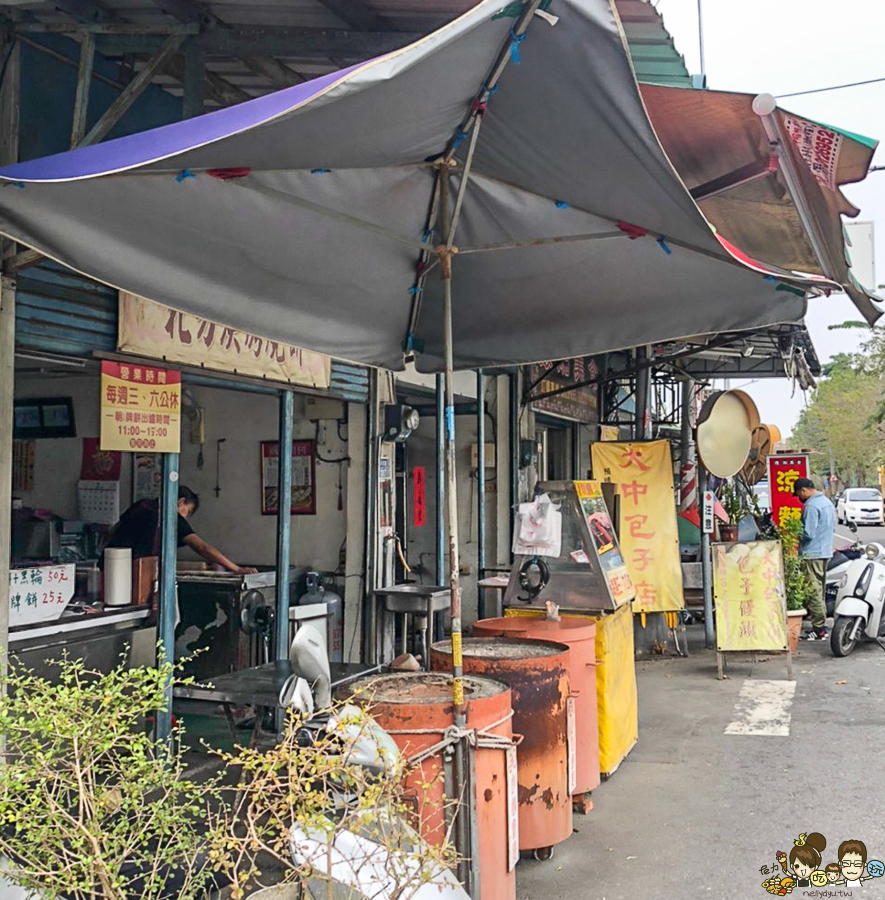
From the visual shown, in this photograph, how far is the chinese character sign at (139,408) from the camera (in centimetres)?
458

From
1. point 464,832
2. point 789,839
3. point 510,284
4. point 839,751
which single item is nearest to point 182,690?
point 464,832

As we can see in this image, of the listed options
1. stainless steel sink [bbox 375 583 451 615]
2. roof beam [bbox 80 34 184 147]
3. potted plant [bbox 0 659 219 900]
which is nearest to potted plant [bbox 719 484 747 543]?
stainless steel sink [bbox 375 583 451 615]

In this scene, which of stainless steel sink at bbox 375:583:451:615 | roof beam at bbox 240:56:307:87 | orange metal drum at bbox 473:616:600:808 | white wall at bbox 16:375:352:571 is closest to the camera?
orange metal drum at bbox 473:616:600:808

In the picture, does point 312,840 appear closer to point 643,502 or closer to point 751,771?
point 751,771

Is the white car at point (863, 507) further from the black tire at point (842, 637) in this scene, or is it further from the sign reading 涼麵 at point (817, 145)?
the sign reading 涼麵 at point (817, 145)

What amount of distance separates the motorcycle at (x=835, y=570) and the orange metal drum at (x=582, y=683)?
667 cm

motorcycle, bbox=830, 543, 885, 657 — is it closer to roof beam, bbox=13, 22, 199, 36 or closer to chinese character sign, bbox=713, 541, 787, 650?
chinese character sign, bbox=713, 541, 787, 650

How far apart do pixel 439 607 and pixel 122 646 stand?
2.49 meters

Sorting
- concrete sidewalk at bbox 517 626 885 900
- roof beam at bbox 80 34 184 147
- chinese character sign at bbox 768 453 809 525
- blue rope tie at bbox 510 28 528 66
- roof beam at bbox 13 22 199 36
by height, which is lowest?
concrete sidewalk at bbox 517 626 885 900

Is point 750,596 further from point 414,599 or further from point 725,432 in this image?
point 414,599

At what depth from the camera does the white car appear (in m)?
36.0

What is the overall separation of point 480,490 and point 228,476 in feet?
8.82

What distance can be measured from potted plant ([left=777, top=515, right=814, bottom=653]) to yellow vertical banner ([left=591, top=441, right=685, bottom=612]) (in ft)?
4.10

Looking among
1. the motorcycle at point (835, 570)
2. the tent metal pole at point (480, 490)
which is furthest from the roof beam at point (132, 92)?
the motorcycle at point (835, 570)
